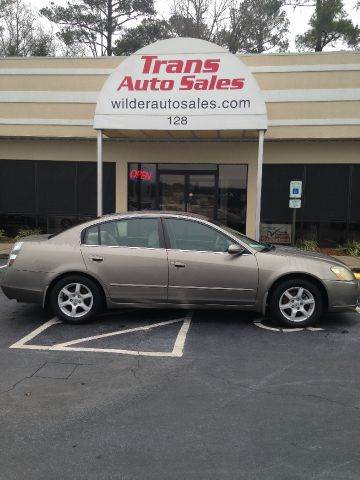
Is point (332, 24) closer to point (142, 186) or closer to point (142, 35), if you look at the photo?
point (142, 35)

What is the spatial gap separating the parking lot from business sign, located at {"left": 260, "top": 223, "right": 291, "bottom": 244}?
281 inches

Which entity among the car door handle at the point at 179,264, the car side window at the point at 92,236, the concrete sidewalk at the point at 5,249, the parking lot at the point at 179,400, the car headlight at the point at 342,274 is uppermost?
the car side window at the point at 92,236

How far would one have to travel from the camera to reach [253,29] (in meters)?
26.7

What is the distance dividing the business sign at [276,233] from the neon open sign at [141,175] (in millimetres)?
3674

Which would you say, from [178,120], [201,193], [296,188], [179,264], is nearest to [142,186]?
[201,193]

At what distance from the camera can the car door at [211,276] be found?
576cm

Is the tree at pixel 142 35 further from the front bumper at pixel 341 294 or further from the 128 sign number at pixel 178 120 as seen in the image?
the front bumper at pixel 341 294

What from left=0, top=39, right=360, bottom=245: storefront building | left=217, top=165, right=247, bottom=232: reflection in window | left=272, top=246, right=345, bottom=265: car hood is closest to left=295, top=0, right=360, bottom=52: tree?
left=0, top=39, right=360, bottom=245: storefront building

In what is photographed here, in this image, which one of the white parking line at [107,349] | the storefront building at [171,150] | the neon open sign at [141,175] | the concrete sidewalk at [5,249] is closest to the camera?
the white parking line at [107,349]

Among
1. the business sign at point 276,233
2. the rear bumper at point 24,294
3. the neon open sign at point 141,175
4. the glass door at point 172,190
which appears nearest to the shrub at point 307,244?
the business sign at point 276,233

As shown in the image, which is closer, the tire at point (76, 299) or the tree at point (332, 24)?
the tire at point (76, 299)

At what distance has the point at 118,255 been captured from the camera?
19.4 feet

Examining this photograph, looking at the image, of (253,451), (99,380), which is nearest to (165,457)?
(253,451)

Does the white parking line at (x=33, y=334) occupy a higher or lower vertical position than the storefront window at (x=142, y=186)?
lower
